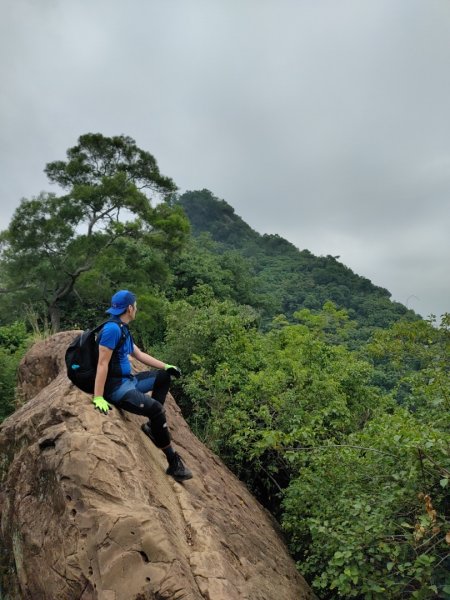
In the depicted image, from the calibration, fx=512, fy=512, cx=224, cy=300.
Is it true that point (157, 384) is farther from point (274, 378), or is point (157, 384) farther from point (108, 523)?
point (274, 378)

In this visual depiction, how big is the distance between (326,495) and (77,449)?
3.27m

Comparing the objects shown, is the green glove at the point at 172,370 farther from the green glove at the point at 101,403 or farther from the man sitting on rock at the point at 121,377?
the green glove at the point at 101,403

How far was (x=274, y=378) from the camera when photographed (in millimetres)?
8570

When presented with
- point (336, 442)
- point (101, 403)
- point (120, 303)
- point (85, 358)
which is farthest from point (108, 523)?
point (336, 442)

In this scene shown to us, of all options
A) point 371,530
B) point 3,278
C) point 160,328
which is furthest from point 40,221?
point 371,530

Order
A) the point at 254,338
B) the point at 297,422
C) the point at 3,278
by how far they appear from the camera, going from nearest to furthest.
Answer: the point at 297,422, the point at 254,338, the point at 3,278

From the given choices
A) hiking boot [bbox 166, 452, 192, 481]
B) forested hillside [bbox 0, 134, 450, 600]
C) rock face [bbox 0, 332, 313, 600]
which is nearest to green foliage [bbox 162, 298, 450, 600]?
forested hillside [bbox 0, 134, 450, 600]

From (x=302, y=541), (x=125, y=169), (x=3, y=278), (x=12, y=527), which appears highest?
(x=125, y=169)

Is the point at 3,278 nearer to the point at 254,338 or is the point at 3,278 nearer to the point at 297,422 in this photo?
the point at 254,338

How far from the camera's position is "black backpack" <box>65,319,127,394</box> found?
4.48 m

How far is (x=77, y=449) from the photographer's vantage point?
401 centimetres

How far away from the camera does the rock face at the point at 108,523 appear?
345 cm

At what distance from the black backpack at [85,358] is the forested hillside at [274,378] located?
6.81 ft

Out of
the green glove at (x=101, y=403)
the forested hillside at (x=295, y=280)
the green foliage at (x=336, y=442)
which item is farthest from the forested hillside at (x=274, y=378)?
the forested hillside at (x=295, y=280)
